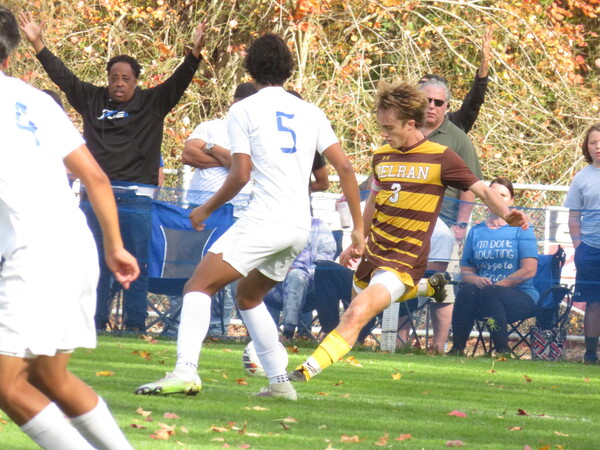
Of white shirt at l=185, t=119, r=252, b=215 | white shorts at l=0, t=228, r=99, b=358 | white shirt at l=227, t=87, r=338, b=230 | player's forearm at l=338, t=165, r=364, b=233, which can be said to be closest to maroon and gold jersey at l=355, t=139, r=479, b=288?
player's forearm at l=338, t=165, r=364, b=233

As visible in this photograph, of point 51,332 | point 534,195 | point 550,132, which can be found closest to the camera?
point 51,332

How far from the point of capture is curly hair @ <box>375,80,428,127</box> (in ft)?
25.8

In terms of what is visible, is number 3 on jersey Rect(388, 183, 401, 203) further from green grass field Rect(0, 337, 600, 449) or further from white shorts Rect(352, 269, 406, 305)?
green grass field Rect(0, 337, 600, 449)

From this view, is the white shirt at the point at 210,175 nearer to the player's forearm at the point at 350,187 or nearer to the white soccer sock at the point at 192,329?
the player's forearm at the point at 350,187

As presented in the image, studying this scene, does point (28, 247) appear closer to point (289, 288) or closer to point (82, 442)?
point (82, 442)

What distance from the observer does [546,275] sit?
1124 cm

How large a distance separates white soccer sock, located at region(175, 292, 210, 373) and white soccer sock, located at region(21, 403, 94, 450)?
112 inches

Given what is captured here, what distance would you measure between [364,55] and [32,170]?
45.5 feet

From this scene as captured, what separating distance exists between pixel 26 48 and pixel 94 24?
42.7 inches

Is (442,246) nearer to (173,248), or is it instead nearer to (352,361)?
(352,361)

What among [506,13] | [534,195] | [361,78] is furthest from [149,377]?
[506,13]

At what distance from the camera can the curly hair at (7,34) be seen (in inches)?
162

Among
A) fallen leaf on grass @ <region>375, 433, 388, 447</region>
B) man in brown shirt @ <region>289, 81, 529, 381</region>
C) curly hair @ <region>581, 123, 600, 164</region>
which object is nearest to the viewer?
fallen leaf on grass @ <region>375, 433, 388, 447</region>

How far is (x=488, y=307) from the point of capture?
11.1 m
